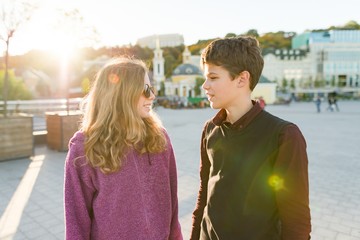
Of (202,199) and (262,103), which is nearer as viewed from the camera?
(202,199)

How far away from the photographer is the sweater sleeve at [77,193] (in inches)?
67.8

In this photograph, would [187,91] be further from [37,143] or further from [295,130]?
[295,130]

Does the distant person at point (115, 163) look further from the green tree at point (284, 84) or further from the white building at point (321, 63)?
the white building at point (321, 63)

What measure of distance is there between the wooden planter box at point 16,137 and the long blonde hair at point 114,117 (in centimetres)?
744

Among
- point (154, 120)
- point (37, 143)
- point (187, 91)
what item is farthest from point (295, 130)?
point (187, 91)

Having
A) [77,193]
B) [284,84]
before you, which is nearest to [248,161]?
[77,193]

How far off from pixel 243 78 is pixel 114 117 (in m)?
0.78

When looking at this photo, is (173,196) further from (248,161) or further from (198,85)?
(198,85)

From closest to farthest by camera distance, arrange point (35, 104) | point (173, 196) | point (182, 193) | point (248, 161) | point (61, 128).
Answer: point (248, 161) → point (173, 196) → point (182, 193) → point (61, 128) → point (35, 104)

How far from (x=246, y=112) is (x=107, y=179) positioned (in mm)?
884

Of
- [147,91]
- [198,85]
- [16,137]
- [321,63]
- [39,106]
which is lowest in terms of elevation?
[16,137]

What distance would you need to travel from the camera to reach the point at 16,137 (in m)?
8.38

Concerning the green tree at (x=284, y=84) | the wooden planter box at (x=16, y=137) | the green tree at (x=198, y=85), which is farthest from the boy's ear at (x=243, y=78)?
the green tree at (x=284, y=84)

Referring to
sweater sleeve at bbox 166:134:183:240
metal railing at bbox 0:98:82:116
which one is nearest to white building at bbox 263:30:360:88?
metal railing at bbox 0:98:82:116
